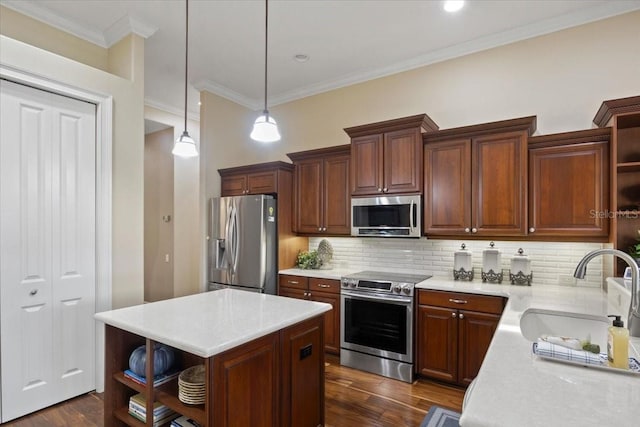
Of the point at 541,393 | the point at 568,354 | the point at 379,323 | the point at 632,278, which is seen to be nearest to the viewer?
the point at 541,393

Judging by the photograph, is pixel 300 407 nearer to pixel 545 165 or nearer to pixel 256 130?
pixel 256 130

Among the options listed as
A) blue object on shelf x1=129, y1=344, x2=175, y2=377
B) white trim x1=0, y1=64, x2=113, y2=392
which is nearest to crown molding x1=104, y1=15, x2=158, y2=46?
white trim x1=0, y1=64, x2=113, y2=392

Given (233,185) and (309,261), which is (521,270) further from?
(233,185)

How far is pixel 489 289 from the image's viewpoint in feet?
9.53

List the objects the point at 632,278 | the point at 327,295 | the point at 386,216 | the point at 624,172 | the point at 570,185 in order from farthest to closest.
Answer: the point at 327,295 < the point at 386,216 < the point at 570,185 < the point at 624,172 < the point at 632,278

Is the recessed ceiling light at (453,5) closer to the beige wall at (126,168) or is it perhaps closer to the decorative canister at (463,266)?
the decorative canister at (463,266)

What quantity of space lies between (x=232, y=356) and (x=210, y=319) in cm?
40

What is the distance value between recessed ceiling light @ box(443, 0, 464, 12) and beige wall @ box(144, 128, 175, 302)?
15.1ft

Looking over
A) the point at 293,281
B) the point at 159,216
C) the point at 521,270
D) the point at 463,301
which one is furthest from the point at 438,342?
the point at 159,216

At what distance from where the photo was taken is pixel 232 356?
5.46 feet

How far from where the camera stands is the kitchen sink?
2027mm

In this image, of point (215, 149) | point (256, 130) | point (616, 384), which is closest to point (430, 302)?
point (616, 384)

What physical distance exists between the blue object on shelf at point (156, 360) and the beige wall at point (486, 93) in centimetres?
280

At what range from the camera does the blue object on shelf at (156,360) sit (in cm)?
195
